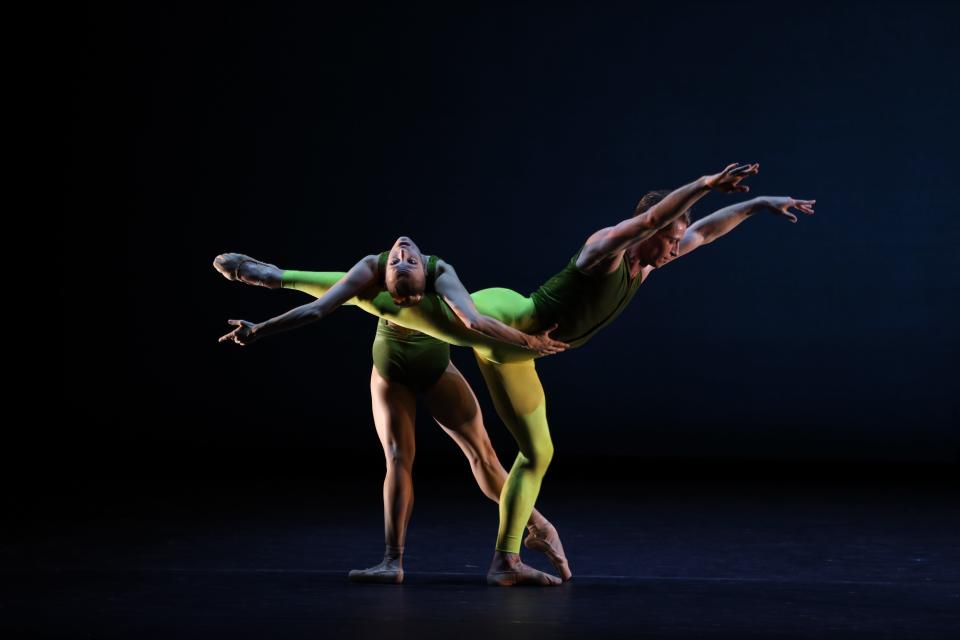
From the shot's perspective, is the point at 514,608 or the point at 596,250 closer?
the point at 514,608

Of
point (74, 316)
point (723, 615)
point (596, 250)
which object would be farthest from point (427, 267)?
point (74, 316)

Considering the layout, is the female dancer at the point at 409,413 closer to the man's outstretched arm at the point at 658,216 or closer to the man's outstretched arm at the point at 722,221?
the man's outstretched arm at the point at 658,216

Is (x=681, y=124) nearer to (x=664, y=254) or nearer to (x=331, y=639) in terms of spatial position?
(x=664, y=254)

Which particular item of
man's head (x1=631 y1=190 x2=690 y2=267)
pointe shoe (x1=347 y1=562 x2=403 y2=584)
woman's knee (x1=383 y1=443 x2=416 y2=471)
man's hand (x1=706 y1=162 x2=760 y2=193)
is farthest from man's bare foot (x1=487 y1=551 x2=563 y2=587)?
man's hand (x1=706 y1=162 x2=760 y2=193)

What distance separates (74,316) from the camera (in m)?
7.44

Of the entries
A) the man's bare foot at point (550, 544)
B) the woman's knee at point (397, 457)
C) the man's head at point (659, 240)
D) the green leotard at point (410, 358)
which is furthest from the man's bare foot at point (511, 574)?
the man's head at point (659, 240)

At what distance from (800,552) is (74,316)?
470cm

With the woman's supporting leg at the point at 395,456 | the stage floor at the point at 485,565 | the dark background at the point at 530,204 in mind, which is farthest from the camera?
the dark background at the point at 530,204

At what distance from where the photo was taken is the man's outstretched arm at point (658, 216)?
3.33 metres

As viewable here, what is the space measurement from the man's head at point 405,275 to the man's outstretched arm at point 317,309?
0.24 ft

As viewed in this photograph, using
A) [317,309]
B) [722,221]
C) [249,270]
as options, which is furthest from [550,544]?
[249,270]

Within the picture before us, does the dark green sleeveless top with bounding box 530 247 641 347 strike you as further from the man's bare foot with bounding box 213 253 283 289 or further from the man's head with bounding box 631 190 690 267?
the man's bare foot with bounding box 213 253 283 289

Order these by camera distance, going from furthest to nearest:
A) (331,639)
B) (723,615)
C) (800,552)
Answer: (800,552) → (723,615) → (331,639)

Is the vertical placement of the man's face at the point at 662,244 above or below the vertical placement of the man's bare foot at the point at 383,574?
above
